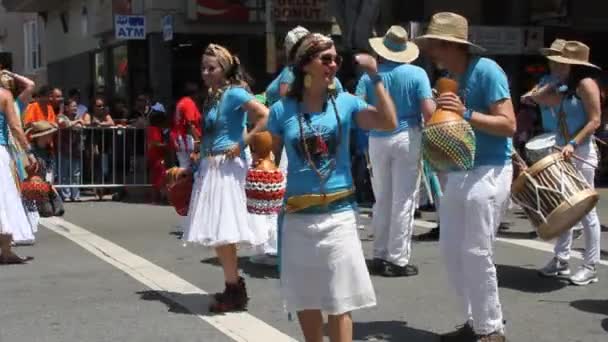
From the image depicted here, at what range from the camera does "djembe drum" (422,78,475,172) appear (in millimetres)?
5348

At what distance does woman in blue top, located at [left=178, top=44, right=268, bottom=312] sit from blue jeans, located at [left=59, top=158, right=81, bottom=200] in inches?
374

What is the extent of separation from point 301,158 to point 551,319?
2660mm

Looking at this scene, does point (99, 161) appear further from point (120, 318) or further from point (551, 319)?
point (551, 319)

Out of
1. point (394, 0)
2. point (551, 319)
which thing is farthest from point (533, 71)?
point (551, 319)

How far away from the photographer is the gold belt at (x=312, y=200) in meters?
4.85

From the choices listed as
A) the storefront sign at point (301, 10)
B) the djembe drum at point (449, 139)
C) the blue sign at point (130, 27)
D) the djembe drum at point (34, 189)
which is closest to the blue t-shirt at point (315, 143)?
the djembe drum at point (449, 139)

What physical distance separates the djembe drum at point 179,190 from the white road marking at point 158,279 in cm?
73

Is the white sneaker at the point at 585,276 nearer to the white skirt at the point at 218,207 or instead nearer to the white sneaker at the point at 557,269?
the white sneaker at the point at 557,269

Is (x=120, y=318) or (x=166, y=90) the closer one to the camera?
(x=120, y=318)

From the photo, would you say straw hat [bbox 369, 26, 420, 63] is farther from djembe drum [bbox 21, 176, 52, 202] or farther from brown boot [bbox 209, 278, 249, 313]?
djembe drum [bbox 21, 176, 52, 202]

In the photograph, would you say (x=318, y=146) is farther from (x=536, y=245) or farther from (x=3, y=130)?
(x=536, y=245)

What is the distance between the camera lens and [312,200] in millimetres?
4852

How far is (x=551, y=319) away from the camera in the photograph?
663 centimetres

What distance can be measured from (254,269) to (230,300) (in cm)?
193
